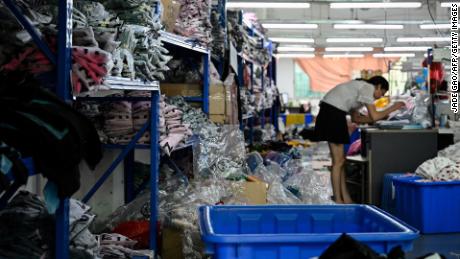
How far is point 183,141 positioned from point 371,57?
1877 centimetres

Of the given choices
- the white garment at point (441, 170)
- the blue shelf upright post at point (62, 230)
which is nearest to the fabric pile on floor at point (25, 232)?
the blue shelf upright post at point (62, 230)

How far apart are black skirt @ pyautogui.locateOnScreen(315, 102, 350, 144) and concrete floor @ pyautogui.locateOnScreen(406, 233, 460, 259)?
162 centimetres

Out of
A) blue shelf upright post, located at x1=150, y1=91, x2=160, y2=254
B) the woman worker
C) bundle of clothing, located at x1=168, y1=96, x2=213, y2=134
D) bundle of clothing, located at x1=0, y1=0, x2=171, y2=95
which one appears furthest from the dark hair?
blue shelf upright post, located at x1=150, y1=91, x2=160, y2=254

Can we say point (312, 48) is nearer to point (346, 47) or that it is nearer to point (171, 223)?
point (346, 47)

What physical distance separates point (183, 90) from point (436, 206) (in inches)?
100

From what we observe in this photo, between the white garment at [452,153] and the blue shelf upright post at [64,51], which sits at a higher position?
the blue shelf upright post at [64,51]

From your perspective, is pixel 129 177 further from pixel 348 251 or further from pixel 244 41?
pixel 348 251

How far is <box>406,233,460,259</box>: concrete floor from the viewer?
4.31 metres

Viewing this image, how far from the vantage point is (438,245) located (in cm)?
460

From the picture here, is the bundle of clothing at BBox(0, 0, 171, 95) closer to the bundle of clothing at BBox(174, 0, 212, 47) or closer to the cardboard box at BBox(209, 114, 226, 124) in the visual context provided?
the bundle of clothing at BBox(174, 0, 212, 47)

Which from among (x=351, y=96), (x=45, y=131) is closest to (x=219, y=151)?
(x=351, y=96)

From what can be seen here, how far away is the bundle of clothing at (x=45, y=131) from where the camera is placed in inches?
58.4

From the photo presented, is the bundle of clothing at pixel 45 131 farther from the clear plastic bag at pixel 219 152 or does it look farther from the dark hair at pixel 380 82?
the dark hair at pixel 380 82

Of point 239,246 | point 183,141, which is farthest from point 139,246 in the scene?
point 239,246
